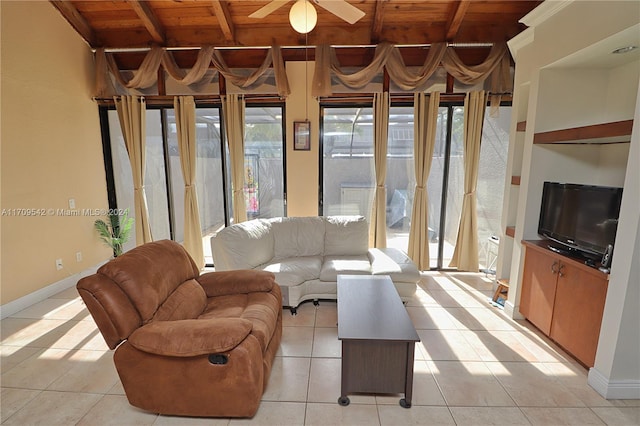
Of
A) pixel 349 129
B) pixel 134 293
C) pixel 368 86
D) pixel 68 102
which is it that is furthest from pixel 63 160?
pixel 368 86

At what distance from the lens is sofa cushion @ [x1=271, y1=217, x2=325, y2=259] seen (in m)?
3.63

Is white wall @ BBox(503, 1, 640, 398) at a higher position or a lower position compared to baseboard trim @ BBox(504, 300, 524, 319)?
higher

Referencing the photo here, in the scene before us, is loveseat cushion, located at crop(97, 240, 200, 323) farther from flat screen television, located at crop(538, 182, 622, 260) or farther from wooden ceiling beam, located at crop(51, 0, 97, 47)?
wooden ceiling beam, located at crop(51, 0, 97, 47)

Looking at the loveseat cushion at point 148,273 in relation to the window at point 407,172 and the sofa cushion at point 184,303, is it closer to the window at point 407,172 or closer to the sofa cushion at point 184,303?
the sofa cushion at point 184,303

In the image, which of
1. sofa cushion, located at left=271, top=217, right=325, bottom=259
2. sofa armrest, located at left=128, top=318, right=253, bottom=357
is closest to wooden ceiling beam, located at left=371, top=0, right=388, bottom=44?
sofa cushion, located at left=271, top=217, right=325, bottom=259

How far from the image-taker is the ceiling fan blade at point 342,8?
2.35 meters

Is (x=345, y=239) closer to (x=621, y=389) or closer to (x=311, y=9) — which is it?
(x=311, y=9)

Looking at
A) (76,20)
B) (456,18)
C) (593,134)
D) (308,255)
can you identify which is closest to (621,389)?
(593,134)

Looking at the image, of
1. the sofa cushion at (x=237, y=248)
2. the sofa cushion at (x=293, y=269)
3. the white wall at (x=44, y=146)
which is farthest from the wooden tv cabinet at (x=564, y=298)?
the white wall at (x=44, y=146)

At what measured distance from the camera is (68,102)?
3.70m

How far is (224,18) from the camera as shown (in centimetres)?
347

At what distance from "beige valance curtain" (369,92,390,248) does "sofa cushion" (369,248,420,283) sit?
0.74 m

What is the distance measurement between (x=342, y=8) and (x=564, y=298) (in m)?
2.98

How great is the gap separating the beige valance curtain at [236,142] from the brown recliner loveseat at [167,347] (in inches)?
89.5
